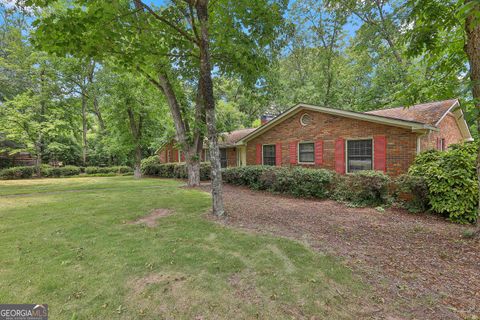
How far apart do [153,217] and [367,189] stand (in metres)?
6.83

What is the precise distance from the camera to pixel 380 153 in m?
8.54

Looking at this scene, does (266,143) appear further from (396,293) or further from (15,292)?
(15,292)

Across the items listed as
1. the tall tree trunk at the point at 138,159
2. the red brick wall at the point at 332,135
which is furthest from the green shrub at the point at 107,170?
the red brick wall at the point at 332,135

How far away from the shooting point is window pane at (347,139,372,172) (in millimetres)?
9000

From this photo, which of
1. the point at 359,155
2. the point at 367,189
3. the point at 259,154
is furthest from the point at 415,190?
the point at 259,154

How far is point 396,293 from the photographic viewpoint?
8.95 ft

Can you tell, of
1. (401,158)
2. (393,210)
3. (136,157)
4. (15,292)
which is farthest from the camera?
(136,157)

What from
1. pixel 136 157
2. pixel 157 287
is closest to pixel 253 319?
pixel 157 287

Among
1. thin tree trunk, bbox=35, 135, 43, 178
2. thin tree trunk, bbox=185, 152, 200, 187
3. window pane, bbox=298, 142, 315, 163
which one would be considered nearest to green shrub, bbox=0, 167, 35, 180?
thin tree trunk, bbox=35, 135, 43, 178

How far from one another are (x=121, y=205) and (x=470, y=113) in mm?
9089

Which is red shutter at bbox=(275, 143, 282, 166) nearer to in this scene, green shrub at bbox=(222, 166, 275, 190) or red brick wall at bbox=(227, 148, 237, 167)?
green shrub at bbox=(222, 166, 275, 190)

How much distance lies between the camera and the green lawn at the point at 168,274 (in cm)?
245

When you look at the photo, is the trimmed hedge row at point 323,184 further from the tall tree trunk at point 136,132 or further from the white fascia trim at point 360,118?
the tall tree trunk at point 136,132

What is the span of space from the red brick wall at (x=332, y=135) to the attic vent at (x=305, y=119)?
0.48ft
